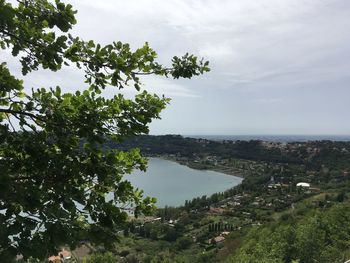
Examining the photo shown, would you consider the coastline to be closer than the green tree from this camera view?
No

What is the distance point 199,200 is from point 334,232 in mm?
42553

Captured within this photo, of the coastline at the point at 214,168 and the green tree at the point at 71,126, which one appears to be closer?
the green tree at the point at 71,126

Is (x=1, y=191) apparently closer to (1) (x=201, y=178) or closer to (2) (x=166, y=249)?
(2) (x=166, y=249)

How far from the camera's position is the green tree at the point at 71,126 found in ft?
7.10

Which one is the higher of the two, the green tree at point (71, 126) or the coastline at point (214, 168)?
the green tree at point (71, 126)

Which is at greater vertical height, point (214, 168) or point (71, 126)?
point (71, 126)

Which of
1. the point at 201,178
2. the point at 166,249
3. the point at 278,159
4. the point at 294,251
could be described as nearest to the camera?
the point at 294,251

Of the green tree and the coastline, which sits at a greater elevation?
the green tree

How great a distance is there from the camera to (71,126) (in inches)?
91.6

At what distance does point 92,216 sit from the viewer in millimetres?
2211

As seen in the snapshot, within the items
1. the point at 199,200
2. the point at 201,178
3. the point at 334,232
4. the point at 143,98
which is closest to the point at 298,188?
the point at 199,200

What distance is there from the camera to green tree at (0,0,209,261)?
216cm

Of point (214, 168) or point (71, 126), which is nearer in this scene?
point (71, 126)

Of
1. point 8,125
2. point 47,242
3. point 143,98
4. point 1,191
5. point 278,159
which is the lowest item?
point 278,159
